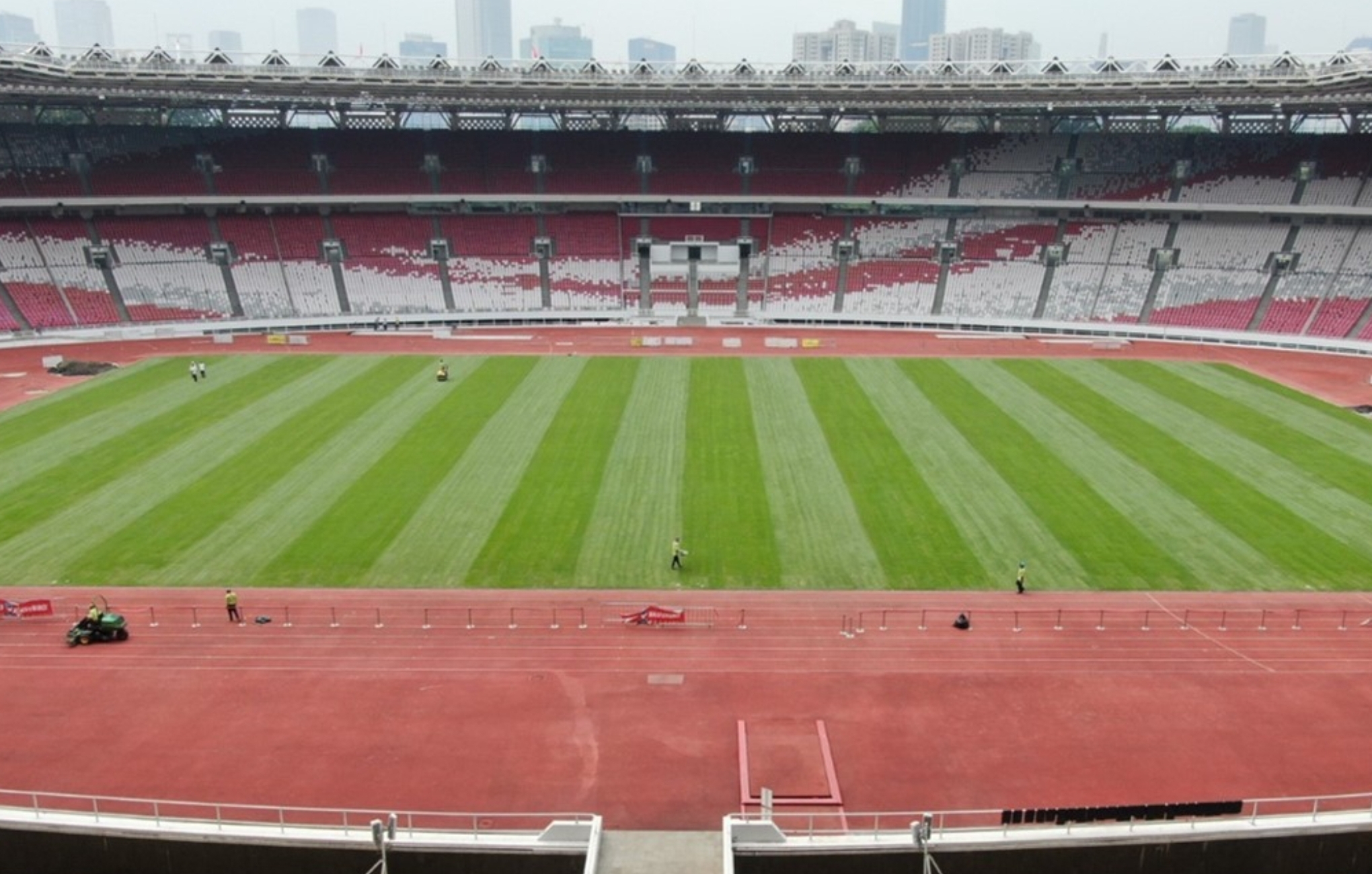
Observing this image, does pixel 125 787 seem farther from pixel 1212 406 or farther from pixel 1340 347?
pixel 1340 347

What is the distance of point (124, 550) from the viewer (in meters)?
26.3

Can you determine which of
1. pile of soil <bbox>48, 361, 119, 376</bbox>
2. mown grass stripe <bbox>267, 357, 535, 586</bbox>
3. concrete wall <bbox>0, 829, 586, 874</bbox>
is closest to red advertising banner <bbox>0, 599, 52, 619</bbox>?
mown grass stripe <bbox>267, 357, 535, 586</bbox>

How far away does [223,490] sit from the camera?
1219 inches

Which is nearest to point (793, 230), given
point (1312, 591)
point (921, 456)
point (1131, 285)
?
point (1131, 285)

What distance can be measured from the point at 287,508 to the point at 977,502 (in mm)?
20070

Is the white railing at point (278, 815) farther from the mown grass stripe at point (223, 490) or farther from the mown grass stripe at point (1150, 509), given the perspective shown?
the mown grass stripe at point (1150, 509)

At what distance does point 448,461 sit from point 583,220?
40.4 metres

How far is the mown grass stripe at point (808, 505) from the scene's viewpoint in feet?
82.2

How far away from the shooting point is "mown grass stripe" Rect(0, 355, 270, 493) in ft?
110

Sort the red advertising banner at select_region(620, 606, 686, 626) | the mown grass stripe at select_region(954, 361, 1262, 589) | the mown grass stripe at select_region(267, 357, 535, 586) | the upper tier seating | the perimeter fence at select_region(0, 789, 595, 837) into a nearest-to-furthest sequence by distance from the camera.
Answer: the perimeter fence at select_region(0, 789, 595, 837), the red advertising banner at select_region(620, 606, 686, 626), the mown grass stripe at select_region(954, 361, 1262, 589), the mown grass stripe at select_region(267, 357, 535, 586), the upper tier seating

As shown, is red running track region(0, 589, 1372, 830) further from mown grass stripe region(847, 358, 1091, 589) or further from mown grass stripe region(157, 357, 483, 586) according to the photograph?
mown grass stripe region(847, 358, 1091, 589)

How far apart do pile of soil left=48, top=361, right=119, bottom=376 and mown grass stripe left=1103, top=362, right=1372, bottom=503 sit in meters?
49.1

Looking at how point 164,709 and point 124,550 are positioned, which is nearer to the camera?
point 164,709

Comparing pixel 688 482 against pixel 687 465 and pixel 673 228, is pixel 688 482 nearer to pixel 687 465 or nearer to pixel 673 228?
pixel 687 465
